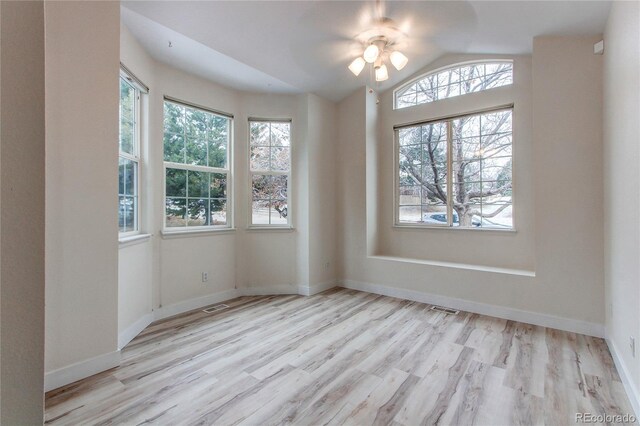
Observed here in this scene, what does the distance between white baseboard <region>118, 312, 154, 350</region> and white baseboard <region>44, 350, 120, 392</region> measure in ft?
0.98

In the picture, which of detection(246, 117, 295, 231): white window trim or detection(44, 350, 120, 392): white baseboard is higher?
detection(246, 117, 295, 231): white window trim

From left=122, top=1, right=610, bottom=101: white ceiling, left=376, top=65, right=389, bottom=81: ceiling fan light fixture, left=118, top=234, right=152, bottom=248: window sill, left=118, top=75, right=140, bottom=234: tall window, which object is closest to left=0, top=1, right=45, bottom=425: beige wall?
left=118, top=234, right=152, bottom=248: window sill

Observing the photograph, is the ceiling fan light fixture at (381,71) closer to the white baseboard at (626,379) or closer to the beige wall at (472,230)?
the beige wall at (472,230)

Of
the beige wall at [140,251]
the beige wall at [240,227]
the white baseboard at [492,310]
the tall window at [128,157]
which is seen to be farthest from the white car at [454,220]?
the tall window at [128,157]

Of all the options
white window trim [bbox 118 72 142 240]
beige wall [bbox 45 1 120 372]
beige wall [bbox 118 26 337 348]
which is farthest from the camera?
beige wall [bbox 118 26 337 348]

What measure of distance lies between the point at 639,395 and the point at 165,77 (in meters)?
4.63

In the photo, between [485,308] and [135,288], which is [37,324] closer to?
[135,288]

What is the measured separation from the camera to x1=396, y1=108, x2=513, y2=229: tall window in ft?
11.7

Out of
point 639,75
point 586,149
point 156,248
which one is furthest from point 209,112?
point 586,149

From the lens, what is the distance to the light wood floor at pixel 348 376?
5.59 ft

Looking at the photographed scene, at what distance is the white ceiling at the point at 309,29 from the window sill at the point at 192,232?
185cm

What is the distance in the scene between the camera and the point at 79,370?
203 cm

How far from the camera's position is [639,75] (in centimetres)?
168

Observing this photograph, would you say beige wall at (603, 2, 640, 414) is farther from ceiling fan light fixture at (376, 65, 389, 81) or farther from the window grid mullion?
ceiling fan light fixture at (376, 65, 389, 81)
